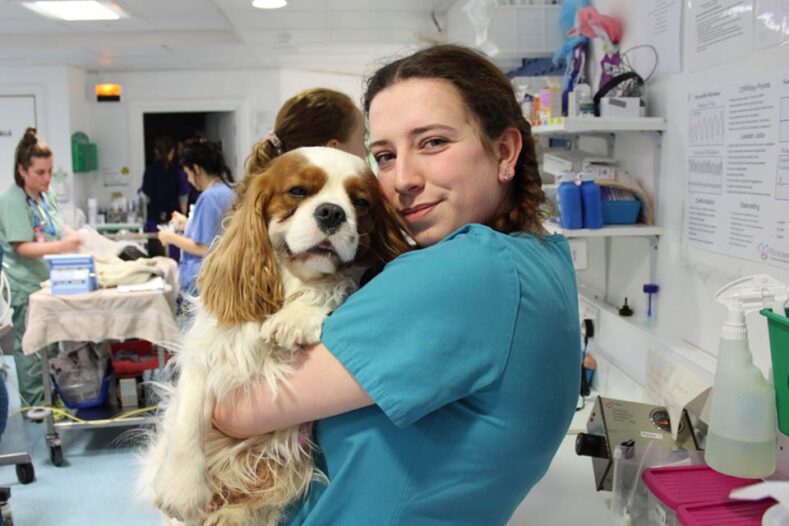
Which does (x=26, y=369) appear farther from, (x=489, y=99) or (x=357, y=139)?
(x=489, y=99)

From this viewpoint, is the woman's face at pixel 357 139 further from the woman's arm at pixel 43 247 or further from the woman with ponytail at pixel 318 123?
the woman's arm at pixel 43 247

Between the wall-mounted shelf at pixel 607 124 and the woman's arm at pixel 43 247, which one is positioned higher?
the wall-mounted shelf at pixel 607 124

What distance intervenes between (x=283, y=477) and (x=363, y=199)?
0.46 meters

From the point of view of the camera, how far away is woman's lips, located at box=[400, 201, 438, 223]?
1079 millimetres

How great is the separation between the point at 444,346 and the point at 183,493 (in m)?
0.53

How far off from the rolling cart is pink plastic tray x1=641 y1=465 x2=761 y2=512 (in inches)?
101

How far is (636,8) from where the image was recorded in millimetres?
2188

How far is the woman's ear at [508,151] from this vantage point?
3.59 ft

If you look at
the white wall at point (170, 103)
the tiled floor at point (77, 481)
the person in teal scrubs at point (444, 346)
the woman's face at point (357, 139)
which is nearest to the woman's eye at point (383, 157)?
the person in teal scrubs at point (444, 346)

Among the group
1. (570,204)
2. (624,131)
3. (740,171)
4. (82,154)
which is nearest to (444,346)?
(740,171)

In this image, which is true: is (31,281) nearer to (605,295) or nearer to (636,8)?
(605,295)

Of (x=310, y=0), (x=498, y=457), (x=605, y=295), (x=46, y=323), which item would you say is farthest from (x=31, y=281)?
(x=498, y=457)

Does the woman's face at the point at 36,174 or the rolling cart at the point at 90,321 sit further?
the woman's face at the point at 36,174

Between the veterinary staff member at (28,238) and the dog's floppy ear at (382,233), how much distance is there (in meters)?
3.39
